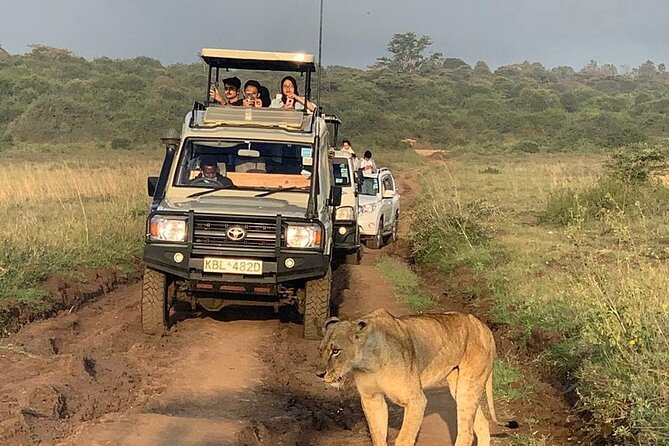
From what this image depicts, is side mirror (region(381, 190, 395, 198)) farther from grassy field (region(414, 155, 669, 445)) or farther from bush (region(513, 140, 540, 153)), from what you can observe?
bush (region(513, 140, 540, 153))

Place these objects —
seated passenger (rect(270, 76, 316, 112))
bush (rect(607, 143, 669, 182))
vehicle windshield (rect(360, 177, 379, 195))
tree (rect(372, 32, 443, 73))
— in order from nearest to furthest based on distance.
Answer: seated passenger (rect(270, 76, 316, 112)) → vehicle windshield (rect(360, 177, 379, 195)) → bush (rect(607, 143, 669, 182)) → tree (rect(372, 32, 443, 73))

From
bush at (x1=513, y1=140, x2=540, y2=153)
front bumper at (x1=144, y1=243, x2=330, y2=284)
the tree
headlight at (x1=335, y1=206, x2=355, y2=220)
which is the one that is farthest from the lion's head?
the tree

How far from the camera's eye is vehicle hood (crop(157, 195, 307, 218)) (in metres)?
7.57

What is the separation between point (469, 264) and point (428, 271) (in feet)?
3.97

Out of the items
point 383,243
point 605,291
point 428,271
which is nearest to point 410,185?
point 383,243

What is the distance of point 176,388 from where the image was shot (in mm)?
6250

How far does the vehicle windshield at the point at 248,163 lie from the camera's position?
8469 mm

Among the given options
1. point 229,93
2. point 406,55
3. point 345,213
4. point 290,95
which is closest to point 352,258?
point 345,213

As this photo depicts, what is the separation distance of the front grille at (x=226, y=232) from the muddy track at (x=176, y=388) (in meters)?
0.97

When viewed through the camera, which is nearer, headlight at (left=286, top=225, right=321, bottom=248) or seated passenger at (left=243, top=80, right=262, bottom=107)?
headlight at (left=286, top=225, right=321, bottom=248)

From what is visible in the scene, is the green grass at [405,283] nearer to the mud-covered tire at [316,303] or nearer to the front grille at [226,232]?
the mud-covered tire at [316,303]

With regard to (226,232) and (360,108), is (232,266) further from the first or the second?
(360,108)

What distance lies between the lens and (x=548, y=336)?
7.32m

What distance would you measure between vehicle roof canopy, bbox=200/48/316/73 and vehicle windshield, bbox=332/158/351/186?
138 inches
